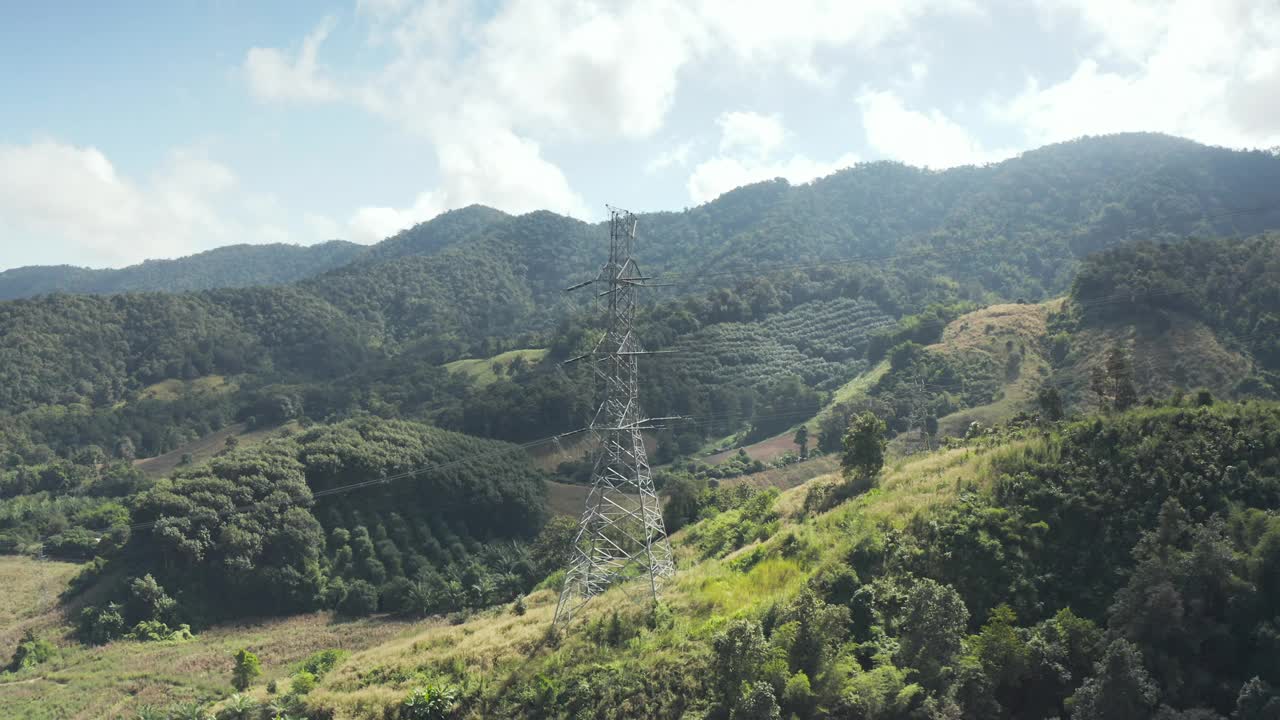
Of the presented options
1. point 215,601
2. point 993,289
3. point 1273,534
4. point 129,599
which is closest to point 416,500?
point 215,601

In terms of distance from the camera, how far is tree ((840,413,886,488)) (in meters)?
38.7

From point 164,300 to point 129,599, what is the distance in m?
139

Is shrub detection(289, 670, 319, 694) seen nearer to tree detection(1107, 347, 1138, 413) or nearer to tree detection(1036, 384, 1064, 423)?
tree detection(1036, 384, 1064, 423)

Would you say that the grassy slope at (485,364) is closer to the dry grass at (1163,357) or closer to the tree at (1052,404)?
the dry grass at (1163,357)

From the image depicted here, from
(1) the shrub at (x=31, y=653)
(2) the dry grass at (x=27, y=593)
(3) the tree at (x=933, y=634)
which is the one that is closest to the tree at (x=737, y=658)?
(3) the tree at (x=933, y=634)

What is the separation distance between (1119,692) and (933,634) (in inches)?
180

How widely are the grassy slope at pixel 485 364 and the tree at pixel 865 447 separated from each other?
104279 millimetres

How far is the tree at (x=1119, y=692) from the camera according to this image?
65.4 feet

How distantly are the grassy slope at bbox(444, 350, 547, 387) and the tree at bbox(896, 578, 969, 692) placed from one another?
11935 centimetres

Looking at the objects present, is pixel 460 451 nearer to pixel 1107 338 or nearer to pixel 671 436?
pixel 671 436

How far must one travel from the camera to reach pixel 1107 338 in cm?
8500

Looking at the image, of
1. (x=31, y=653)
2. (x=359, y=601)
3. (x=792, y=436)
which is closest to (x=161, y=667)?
(x=31, y=653)

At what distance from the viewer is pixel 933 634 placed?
22.8 m

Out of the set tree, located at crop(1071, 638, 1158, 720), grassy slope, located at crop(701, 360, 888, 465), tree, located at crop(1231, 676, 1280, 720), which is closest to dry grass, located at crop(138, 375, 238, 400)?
grassy slope, located at crop(701, 360, 888, 465)
